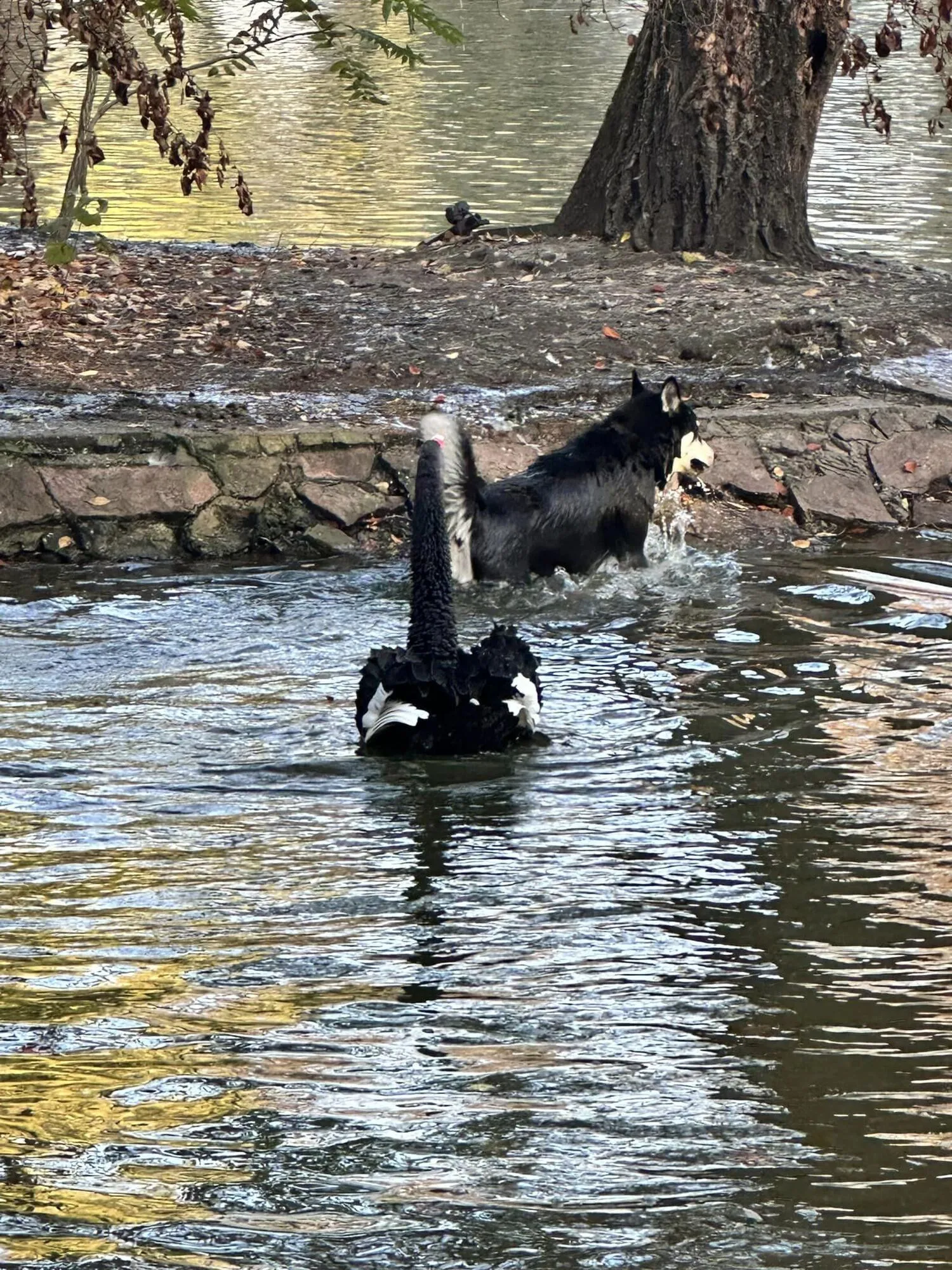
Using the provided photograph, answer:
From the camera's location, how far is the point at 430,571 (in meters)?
6.70

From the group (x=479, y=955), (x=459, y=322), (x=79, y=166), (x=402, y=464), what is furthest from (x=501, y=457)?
(x=479, y=955)

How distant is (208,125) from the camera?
9.50m

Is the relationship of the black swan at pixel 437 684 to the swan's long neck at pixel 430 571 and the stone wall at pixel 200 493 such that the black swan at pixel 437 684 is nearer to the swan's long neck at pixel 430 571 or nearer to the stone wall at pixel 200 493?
the swan's long neck at pixel 430 571

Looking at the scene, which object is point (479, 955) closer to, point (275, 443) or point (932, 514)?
point (275, 443)

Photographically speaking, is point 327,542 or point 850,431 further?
point 850,431

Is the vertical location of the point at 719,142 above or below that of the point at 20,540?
above

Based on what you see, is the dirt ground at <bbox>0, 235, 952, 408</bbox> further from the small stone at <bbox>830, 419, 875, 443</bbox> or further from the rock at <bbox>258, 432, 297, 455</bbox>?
the rock at <bbox>258, 432, 297, 455</bbox>

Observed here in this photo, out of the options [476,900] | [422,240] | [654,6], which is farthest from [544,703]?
[422,240]

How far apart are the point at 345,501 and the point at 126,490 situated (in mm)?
1154

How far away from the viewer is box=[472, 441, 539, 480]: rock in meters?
10.1

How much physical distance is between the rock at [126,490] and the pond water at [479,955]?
1.16m

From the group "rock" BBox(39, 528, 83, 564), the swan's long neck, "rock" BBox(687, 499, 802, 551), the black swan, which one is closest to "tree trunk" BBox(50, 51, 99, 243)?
"rock" BBox(39, 528, 83, 564)

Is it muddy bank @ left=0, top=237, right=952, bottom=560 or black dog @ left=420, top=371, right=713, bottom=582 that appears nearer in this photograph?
black dog @ left=420, top=371, right=713, bottom=582

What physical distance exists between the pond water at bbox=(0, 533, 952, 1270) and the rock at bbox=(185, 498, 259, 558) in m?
1.22
